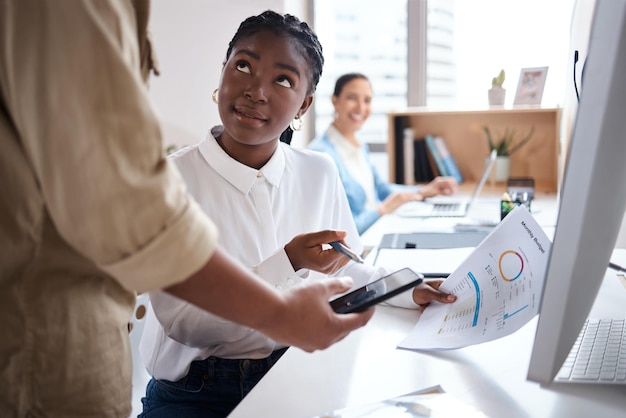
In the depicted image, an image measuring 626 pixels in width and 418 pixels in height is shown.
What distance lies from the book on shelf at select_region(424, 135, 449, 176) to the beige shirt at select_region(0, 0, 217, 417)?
312 centimetres

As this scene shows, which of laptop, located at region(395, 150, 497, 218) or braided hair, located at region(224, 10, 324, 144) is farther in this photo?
laptop, located at region(395, 150, 497, 218)

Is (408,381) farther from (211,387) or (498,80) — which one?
(498,80)

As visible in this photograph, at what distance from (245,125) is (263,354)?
46 cm

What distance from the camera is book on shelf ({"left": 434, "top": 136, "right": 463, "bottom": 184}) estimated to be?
11.9 ft

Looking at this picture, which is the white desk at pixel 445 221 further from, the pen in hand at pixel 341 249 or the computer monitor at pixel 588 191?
the computer monitor at pixel 588 191

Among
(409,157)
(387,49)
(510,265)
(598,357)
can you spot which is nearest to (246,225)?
(510,265)

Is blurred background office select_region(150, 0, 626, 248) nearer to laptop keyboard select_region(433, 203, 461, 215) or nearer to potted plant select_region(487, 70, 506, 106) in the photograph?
potted plant select_region(487, 70, 506, 106)

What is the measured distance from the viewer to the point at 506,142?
359 cm

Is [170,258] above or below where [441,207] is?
above

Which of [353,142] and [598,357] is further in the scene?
[353,142]

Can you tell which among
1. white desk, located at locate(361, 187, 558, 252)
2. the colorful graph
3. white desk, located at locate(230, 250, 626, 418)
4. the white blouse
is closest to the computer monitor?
white desk, located at locate(230, 250, 626, 418)

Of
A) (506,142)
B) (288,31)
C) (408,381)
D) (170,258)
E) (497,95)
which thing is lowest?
(506,142)

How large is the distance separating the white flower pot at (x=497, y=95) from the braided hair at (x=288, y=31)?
2384 millimetres

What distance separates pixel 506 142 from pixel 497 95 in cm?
28
